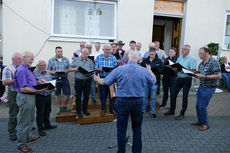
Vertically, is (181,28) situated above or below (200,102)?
above

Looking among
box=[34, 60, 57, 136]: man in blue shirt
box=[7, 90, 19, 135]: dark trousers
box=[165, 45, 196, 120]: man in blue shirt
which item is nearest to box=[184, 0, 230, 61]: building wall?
box=[165, 45, 196, 120]: man in blue shirt

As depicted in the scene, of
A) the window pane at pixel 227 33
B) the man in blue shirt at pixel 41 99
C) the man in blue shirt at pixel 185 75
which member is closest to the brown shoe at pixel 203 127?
the man in blue shirt at pixel 185 75

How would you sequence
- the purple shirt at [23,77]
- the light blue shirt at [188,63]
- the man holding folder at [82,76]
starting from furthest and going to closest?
the light blue shirt at [188,63]
the man holding folder at [82,76]
the purple shirt at [23,77]

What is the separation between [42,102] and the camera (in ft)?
13.8

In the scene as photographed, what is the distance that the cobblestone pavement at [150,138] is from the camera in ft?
11.9

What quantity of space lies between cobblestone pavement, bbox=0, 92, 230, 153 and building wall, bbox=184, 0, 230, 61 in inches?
177

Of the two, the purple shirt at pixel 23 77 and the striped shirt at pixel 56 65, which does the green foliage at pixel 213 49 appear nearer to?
the striped shirt at pixel 56 65

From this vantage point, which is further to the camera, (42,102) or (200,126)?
(200,126)

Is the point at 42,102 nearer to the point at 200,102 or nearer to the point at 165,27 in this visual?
the point at 200,102

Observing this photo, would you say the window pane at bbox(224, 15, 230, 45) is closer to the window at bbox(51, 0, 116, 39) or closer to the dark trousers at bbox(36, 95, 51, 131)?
the window at bbox(51, 0, 116, 39)

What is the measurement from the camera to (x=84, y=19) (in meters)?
7.73

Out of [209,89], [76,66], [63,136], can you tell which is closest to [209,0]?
[209,89]

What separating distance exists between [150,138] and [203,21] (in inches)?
278

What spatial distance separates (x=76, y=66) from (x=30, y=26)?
359cm
